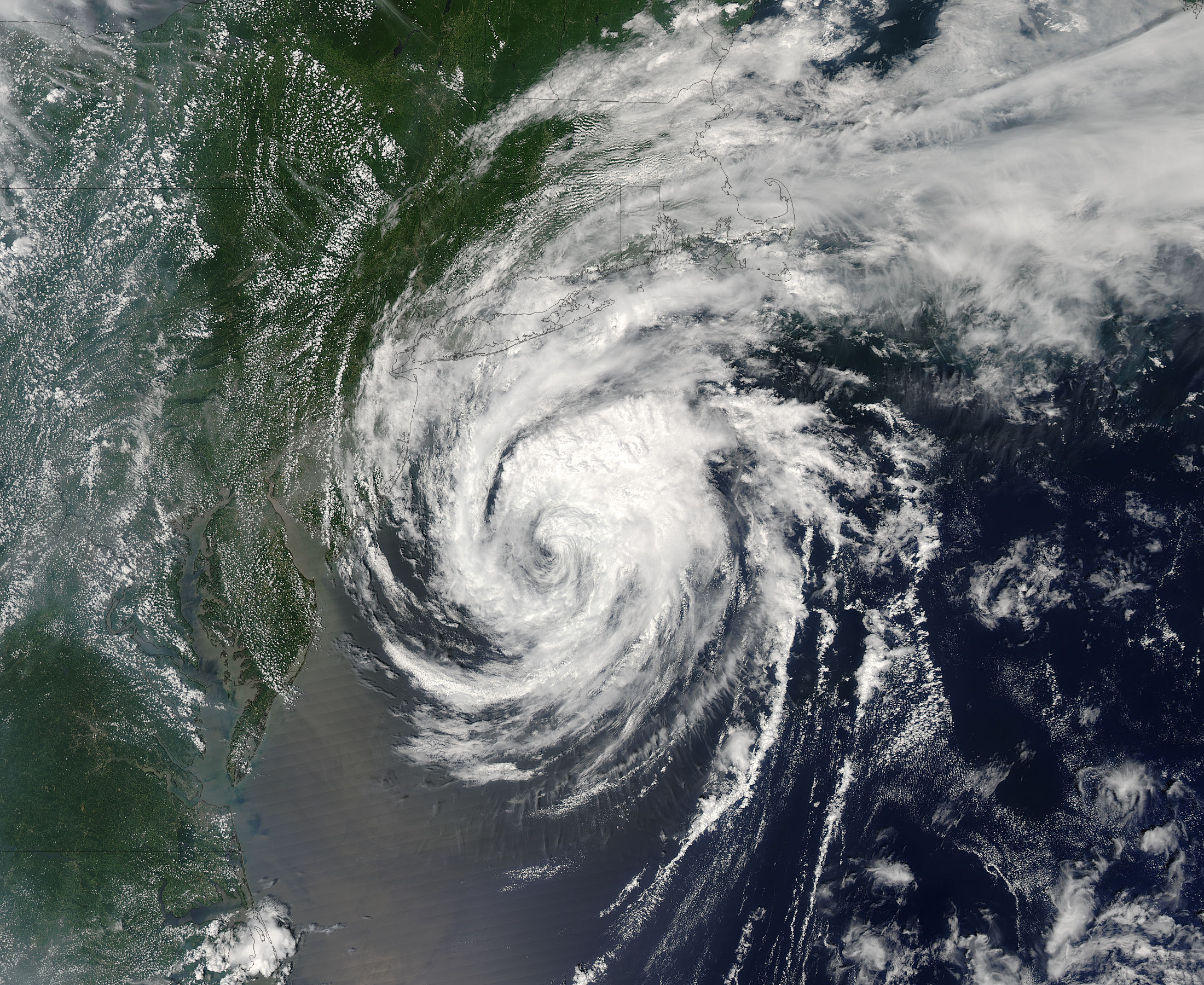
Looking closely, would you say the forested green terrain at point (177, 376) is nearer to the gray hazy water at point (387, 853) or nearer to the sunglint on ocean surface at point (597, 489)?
the sunglint on ocean surface at point (597, 489)

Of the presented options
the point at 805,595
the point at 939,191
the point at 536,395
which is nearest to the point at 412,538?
the point at 536,395

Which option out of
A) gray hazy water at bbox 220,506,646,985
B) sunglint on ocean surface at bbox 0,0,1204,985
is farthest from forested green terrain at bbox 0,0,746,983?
gray hazy water at bbox 220,506,646,985

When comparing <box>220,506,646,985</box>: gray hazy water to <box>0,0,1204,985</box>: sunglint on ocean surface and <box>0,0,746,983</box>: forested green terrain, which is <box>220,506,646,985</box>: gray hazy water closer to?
<box>0,0,1204,985</box>: sunglint on ocean surface

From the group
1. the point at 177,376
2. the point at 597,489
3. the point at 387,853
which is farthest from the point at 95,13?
the point at 387,853

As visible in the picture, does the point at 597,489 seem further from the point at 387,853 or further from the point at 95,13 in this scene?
the point at 95,13

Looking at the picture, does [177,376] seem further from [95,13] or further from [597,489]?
[597,489]

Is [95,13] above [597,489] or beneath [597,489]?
above

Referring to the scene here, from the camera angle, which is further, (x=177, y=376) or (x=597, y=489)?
(x=177, y=376)

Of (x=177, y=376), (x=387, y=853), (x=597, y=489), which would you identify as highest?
(x=177, y=376)

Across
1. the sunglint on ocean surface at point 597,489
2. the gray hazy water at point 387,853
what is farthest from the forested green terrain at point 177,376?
the gray hazy water at point 387,853

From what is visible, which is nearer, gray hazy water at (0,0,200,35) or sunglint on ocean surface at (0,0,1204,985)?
sunglint on ocean surface at (0,0,1204,985)

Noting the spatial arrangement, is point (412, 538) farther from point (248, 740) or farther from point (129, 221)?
point (129, 221)
